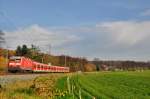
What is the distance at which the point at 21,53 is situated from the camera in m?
147

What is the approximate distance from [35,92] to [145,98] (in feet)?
24.8

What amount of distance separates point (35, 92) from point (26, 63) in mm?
48922

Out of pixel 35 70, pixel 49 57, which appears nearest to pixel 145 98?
pixel 35 70

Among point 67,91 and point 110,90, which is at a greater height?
point 67,91

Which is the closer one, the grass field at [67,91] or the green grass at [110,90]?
the grass field at [67,91]

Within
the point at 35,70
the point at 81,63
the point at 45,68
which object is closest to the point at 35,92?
the point at 35,70

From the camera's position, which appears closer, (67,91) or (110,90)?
(67,91)

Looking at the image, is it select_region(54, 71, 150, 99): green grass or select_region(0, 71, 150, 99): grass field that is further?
select_region(54, 71, 150, 99): green grass

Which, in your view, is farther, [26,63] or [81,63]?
[81,63]

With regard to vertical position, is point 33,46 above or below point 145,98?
above

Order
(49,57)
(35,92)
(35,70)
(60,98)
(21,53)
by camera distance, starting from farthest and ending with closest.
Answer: (49,57) → (21,53) → (35,70) → (35,92) → (60,98)

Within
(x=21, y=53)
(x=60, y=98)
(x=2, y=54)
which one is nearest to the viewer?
(x=60, y=98)

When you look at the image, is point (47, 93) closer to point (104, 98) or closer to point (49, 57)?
point (104, 98)

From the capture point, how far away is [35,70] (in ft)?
283
